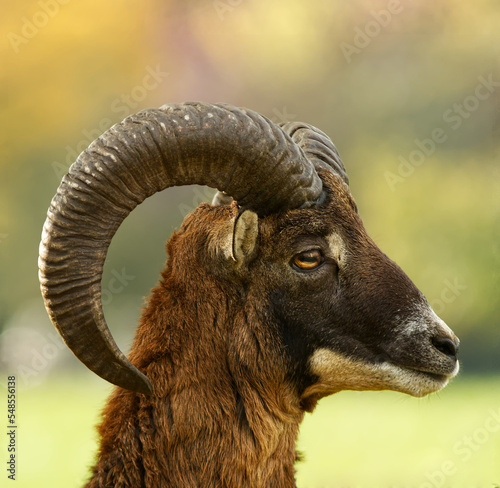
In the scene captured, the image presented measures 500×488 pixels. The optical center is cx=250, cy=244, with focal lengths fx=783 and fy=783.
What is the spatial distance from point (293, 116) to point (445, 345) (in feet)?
54.3

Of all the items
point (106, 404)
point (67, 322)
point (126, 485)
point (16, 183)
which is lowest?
point (126, 485)

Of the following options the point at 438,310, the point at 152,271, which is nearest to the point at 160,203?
the point at 152,271

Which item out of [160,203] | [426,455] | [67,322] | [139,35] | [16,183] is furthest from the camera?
[139,35]

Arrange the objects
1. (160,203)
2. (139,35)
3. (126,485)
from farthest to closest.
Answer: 1. (139,35)
2. (160,203)
3. (126,485)

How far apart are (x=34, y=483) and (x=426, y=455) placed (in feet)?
20.6

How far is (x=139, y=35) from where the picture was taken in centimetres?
2470

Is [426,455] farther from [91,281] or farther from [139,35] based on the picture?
[139,35]
